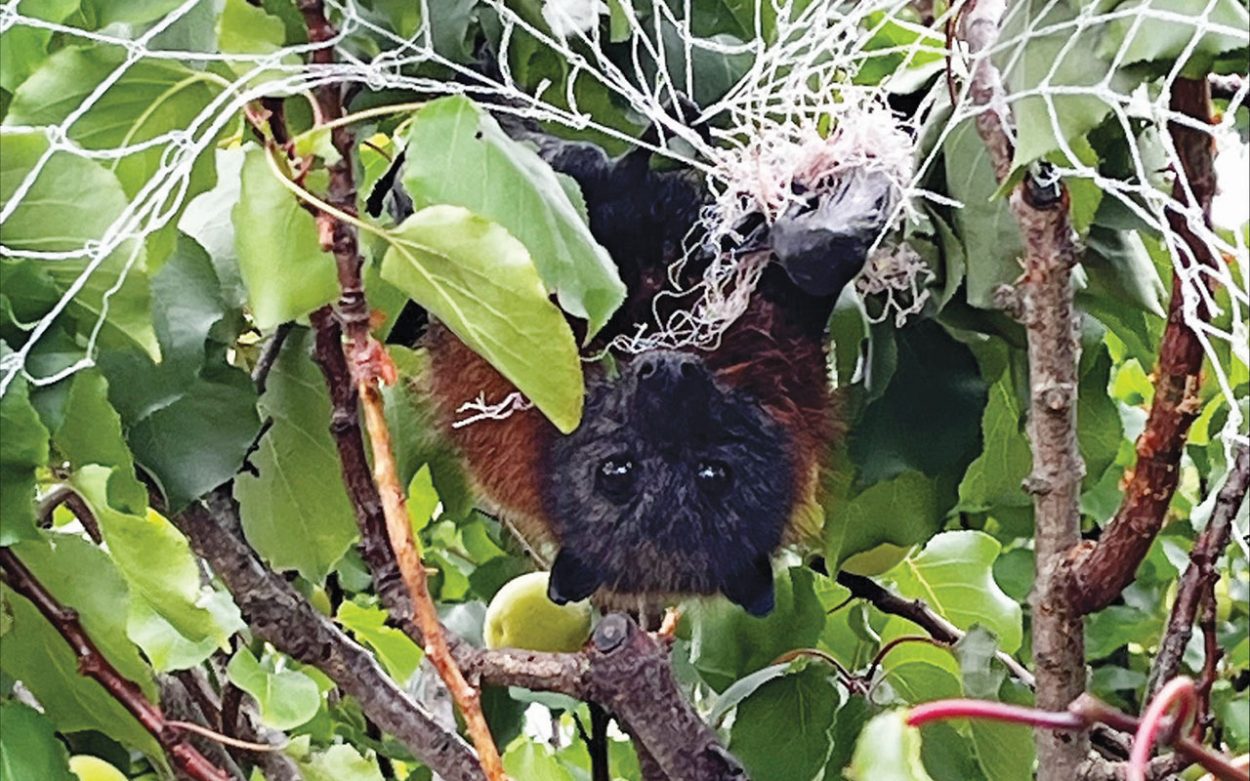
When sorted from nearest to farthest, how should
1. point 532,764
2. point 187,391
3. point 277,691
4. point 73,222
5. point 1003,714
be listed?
1. point 1003,714
2. point 73,222
3. point 187,391
4. point 277,691
5. point 532,764

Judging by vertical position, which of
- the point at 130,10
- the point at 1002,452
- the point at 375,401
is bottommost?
the point at 1002,452

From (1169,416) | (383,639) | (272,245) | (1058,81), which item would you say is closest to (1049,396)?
(1169,416)

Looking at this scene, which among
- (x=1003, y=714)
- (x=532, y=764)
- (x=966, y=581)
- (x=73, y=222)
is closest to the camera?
(x=1003, y=714)

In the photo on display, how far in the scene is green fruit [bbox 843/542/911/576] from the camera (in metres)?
0.75

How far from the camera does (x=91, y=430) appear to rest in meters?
0.49

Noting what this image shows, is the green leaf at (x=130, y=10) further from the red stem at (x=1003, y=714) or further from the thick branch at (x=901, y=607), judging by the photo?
the thick branch at (x=901, y=607)

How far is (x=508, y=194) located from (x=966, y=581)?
51 cm

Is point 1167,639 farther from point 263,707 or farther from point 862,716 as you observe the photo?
point 263,707

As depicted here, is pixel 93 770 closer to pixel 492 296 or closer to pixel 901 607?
pixel 492 296

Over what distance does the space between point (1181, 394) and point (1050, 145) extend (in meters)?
0.13

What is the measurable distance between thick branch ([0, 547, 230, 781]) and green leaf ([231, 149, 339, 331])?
11 centimetres

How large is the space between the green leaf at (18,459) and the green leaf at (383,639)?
47cm

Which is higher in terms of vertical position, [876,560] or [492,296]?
[492,296]

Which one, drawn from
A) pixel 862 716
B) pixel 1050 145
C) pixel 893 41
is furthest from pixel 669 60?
pixel 862 716
